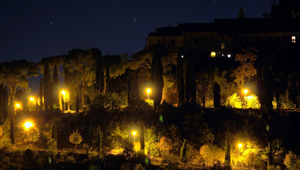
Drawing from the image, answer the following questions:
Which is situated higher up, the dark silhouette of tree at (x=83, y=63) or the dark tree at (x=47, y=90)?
the dark silhouette of tree at (x=83, y=63)

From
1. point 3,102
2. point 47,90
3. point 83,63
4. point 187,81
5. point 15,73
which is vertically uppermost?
point 83,63

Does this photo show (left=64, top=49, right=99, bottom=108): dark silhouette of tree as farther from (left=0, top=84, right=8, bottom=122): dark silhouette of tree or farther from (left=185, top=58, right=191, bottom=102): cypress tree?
(left=185, top=58, right=191, bottom=102): cypress tree

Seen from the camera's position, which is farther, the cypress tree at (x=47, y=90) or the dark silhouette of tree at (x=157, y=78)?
the cypress tree at (x=47, y=90)

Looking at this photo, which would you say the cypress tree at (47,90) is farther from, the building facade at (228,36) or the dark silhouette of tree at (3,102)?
the building facade at (228,36)

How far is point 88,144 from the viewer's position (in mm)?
27141

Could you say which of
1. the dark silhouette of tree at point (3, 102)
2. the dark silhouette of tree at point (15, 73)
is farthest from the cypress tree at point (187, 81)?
the dark silhouette of tree at point (15, 73)

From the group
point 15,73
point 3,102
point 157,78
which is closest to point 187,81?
point 157,78

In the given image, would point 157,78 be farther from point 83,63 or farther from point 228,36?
point 228,36

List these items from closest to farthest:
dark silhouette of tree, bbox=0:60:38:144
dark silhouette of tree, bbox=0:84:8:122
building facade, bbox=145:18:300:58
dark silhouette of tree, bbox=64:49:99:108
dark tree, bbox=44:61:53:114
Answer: dark silhouette of tree, bbox=0:84:8:122
dark tree, bbox=44:61:53:114
dark silhouette of tree, bbox=0:60:38:144
dark silhouette of tree, bbox=64:49:99:108
building facade, bbox=145:18:300:58

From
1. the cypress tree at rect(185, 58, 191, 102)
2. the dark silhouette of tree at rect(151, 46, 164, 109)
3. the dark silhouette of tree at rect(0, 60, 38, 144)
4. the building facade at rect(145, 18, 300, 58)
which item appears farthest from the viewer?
the building facade at rect(145, 18, 300, 58)

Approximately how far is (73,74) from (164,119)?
1878 centimetres

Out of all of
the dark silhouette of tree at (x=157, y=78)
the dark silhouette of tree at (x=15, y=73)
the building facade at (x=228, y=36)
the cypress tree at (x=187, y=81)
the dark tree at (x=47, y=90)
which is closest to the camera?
the dark silhouette of tree at (x=157, y=78)

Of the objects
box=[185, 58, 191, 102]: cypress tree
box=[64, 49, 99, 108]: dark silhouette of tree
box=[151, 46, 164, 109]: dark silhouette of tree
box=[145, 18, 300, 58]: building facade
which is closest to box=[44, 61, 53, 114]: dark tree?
box=[64, 49, 99, 108]: dark silhouette of tree

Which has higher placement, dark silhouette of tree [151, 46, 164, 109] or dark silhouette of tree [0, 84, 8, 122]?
dark silhouette of tree [151, 46, 164, 109]
